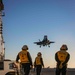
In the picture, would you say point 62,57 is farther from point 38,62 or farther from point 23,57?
point 38,62

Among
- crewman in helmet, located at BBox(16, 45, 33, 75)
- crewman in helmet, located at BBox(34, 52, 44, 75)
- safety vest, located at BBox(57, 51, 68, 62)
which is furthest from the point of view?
crewman in helmet, located at BBox(34, 52, 44, 75)

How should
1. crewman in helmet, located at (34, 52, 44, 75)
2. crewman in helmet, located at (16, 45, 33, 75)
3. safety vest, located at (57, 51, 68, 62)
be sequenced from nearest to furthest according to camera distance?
1. safety vest, located at (57, 51, 68, 62)
2. crewman in helmet, located at (16, 45, 33, 75)
3. crewman in helmet, located at (34, 52, 44, 75)

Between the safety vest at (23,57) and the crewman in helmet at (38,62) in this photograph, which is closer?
the safety vest at (23,57)

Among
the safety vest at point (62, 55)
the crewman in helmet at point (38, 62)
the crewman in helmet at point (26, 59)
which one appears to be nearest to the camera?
the safety vest at point (62, 55)

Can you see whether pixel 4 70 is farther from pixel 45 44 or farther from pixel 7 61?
pixel 45 44

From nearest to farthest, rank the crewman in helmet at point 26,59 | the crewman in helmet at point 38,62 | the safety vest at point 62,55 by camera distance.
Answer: the safety vest at point 62,55 → the crewman in helmet at point 26,59 → the crewman in helmet at point 38,62

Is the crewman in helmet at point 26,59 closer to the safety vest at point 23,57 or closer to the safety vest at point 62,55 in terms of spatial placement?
the safety vest at point 23,57

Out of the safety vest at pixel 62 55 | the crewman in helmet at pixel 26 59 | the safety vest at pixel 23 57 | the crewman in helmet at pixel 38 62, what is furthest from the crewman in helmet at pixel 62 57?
the crewman in helmet at pixel 38 62

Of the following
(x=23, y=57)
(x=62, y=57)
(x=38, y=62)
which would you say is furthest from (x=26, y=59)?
(x=38, y=62)

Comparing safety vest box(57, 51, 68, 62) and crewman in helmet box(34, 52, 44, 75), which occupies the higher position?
safety vest box(57, 51, 68, 62)

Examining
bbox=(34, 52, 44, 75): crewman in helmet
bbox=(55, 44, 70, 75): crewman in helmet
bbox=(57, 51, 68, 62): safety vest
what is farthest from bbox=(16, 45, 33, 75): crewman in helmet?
bbox=(34, 52, 44, 75): crewman in helmet

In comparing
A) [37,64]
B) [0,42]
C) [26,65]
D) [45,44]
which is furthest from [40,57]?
[45,44]

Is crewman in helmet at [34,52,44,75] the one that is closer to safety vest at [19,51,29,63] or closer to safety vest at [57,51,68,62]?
safety vest at [19,51,29,63]

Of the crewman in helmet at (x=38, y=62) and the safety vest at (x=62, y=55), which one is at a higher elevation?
the safety vest at (x=62, y=55)
